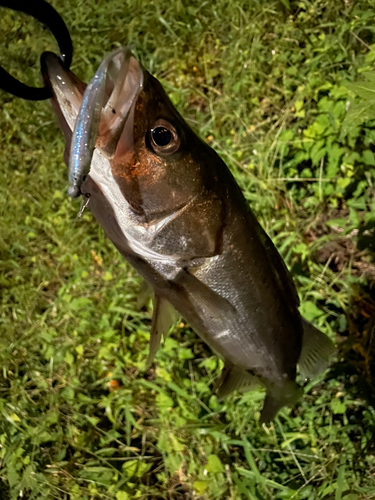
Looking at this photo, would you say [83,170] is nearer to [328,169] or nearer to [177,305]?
[177,305]

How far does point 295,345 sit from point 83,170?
1374 millimetres

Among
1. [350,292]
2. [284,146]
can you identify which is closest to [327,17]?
[284,146]

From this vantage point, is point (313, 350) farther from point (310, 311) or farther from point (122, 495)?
point (122, 495)

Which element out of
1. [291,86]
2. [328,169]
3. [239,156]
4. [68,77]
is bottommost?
[328,169]

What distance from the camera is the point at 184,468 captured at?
116 inches

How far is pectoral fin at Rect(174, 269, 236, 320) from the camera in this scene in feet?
5.35

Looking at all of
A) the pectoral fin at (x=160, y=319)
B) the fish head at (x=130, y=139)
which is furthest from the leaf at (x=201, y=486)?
the fish head at (x=130, y=139)

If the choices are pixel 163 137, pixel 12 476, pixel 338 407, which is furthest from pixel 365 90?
pixel 12 476

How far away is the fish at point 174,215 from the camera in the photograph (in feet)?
4.11

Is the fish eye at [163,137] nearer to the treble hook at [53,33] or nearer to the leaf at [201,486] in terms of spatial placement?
the treble hook at [53,33]

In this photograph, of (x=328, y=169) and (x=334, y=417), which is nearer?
(x=334, y=417)

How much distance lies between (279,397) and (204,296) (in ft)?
3.28

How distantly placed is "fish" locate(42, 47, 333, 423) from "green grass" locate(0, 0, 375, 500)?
987 mm

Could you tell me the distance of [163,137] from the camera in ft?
4.44
